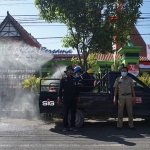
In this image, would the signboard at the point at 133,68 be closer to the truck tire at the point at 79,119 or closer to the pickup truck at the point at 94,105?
the pickup truck at the point at 94,105

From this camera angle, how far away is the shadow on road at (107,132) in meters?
7.06

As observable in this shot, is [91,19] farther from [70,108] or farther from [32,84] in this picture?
[70,108]

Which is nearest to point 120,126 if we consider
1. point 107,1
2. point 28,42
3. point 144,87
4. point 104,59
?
point 144,87

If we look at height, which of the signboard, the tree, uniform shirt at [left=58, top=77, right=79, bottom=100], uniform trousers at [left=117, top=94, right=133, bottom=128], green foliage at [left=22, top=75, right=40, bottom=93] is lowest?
uniform trousers at [left=117, top=94, right=133, bottom=128]

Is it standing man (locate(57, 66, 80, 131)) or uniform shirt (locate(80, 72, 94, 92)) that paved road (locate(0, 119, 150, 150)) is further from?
uniform shirt (locate(80, 72, 94, 92))

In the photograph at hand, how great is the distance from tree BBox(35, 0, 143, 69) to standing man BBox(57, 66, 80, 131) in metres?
4.73

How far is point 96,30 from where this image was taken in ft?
40.9

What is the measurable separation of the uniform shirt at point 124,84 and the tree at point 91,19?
452 cm

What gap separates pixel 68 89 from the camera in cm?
805

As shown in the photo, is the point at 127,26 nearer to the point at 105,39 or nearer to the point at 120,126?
the point at 105,39

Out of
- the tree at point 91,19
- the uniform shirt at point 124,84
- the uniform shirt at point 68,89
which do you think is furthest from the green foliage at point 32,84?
the uniform shirt at point 124,84

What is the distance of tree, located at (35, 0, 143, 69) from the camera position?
480 inches

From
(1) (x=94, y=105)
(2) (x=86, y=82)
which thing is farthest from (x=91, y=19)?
(1) (x=94, y=105)

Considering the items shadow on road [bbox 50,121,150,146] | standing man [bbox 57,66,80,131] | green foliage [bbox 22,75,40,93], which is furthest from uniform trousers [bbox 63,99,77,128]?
green foliage [bbox 22,75,40,93]
